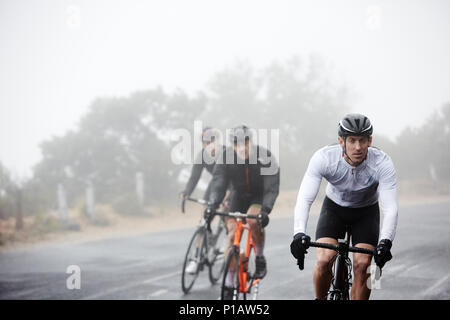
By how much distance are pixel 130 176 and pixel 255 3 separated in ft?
507

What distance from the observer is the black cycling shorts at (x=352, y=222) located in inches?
154

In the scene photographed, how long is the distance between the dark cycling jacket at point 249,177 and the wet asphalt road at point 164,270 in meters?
1.84

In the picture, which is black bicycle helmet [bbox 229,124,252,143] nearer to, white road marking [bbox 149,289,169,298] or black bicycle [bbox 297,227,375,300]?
black bicycle [bbox 297,227,375,300]

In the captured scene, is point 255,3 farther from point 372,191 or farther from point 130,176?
point 372,191

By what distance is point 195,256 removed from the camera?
7.29 meters

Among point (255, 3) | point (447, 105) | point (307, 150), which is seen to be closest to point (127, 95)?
point (307, 150)

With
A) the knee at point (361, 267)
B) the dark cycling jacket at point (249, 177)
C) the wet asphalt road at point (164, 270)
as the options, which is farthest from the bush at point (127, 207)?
the knee at point (361, 267)

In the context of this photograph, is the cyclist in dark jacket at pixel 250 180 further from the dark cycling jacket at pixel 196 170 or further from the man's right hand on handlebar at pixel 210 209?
the dark cycling jacket at pixel 196 170

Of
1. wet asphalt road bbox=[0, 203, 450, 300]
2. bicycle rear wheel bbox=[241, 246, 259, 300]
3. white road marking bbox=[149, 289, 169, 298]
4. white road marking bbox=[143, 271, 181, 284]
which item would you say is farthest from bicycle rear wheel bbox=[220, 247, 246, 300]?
white road marking bbox=[143, 271, 181, 284]

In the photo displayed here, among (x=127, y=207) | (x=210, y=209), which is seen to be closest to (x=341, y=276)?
(x=210, y=209)

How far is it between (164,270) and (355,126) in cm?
622

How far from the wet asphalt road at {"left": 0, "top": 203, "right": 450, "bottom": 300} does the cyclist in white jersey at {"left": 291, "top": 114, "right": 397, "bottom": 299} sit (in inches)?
108

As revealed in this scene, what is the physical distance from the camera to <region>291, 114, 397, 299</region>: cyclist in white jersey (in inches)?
135

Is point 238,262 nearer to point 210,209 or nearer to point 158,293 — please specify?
point 210,209
